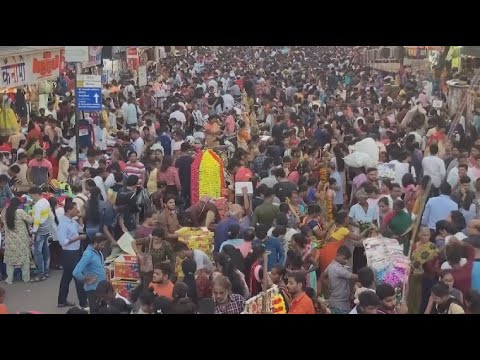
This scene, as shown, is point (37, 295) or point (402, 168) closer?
point (37, 295)

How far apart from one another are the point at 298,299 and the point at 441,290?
3.54 ft

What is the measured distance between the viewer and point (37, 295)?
7809mm

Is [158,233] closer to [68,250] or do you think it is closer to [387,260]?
[68,250]

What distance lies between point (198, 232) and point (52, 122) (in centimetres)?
372

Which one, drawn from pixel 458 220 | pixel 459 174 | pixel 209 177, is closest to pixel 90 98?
pixel 209 177

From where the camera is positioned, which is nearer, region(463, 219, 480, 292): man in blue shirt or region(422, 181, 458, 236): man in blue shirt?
region(463, 219, 480, 292): man in blue shirt

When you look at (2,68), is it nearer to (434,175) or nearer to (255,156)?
(255,156)

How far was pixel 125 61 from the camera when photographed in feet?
43.0

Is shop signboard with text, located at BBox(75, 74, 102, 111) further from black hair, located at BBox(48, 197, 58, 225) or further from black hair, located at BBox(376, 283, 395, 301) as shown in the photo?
black hair, located at BBox(376, 283, 395, 301)

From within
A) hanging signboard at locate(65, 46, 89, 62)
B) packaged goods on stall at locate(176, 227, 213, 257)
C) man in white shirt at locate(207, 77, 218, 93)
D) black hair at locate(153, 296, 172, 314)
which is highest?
hanging signboard at locate(65, 46, 89, 62)

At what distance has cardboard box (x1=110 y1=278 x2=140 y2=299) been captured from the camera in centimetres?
734

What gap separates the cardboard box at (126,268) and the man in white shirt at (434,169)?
333cm

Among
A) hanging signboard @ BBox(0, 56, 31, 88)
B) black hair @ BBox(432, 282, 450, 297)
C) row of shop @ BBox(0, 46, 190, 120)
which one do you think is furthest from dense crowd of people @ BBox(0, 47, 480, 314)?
hanging signboard @ BBox(0, 56, 31, 88)
